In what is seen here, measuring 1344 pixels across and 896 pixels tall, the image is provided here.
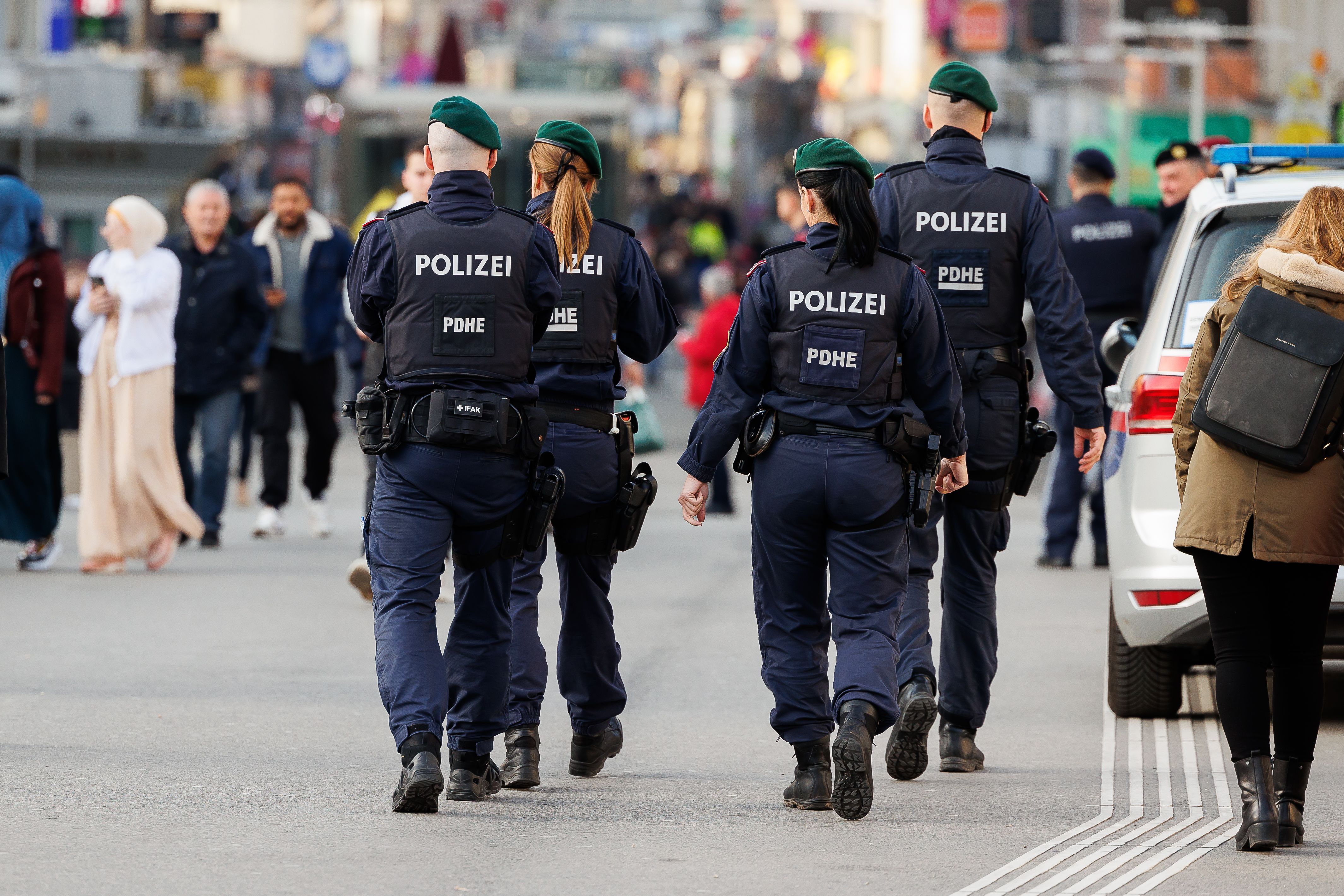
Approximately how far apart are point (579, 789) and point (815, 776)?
2.59 ft

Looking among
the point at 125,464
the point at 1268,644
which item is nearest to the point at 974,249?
the point at 1268,644

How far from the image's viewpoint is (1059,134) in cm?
3334

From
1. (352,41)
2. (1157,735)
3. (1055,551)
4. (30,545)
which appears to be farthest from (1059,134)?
(352,41)

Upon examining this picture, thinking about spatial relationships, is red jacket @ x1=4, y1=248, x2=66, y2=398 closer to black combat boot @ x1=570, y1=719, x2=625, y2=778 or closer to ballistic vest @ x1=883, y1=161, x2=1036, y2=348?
black combat boot @ x1=570, y1=719, x2=625, y2=778

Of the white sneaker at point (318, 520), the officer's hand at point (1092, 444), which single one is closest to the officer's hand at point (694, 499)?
the officer's hand at point (1092, 444)

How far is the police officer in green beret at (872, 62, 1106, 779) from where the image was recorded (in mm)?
6945

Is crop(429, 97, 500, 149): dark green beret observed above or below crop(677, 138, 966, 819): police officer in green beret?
above

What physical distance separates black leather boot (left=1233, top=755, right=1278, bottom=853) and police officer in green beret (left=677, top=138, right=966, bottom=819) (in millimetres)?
952

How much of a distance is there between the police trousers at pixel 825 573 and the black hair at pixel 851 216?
1.65 feet

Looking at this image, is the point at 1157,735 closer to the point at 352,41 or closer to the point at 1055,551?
the point at 1055,551

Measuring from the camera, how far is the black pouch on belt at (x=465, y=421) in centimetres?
622

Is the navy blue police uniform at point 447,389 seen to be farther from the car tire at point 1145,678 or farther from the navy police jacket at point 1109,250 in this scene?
the navy police jacket at point 1109,250

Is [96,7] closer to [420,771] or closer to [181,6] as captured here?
[181,6]

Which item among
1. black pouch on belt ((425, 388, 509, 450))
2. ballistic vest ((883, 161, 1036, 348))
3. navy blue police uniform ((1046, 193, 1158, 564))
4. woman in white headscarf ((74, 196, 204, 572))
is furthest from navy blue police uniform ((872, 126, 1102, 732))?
woman in white headscarf ((74, 196, 204, 572))
